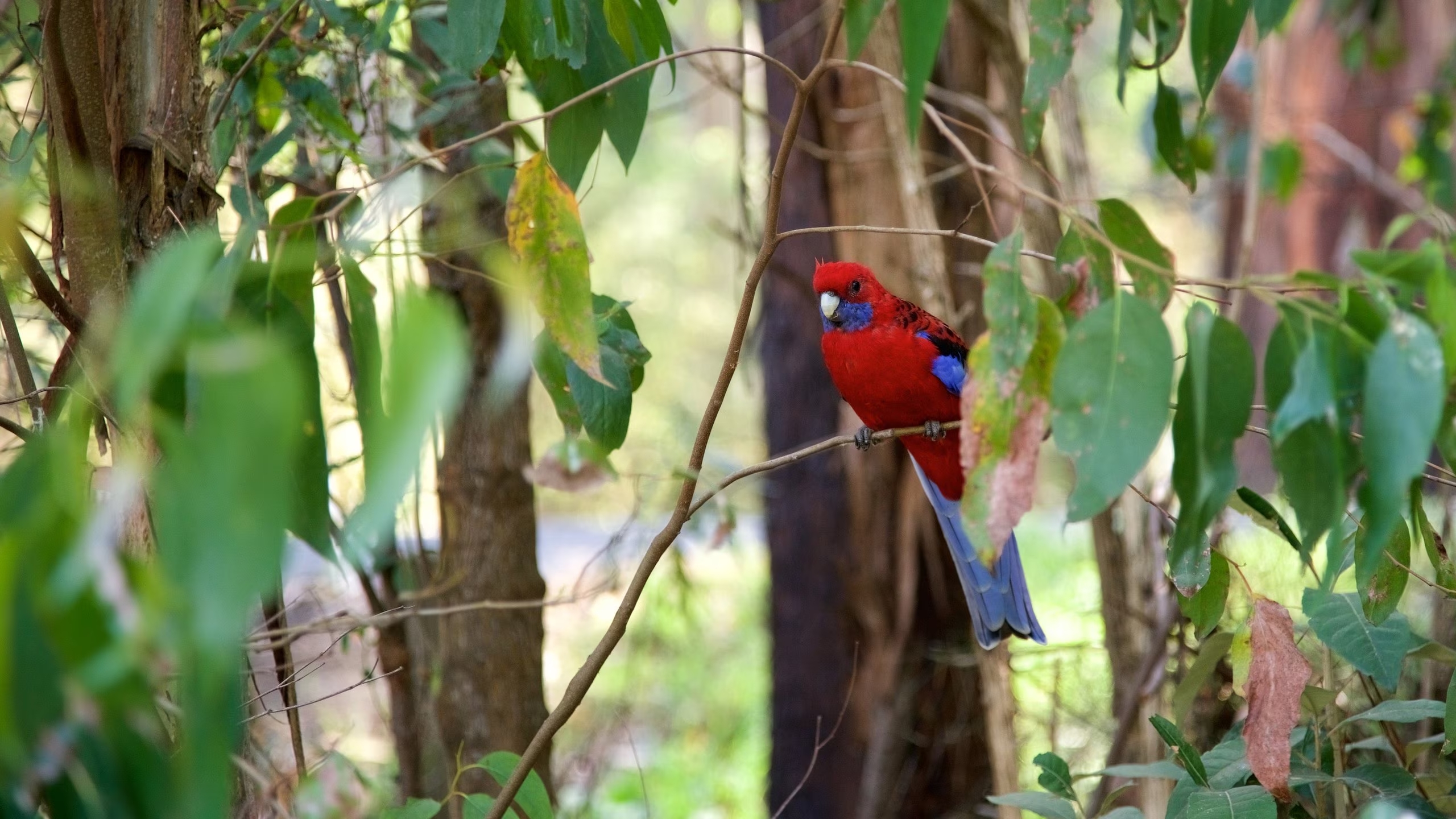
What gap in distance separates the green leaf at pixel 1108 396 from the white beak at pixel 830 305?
164 cm

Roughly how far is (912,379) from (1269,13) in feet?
3.81

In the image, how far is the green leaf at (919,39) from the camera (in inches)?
40.9

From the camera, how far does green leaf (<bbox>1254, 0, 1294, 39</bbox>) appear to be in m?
1.53

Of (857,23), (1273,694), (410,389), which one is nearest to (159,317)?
(410,389)

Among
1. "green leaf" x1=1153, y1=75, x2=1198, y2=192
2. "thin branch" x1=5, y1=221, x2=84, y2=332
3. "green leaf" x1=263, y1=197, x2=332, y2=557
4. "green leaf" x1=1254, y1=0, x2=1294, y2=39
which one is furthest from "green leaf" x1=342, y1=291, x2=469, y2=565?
"green leaf" x1=1153, y1=75, x2=1198, y2=192

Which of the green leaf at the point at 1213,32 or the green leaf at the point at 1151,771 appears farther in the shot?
the green leaf at the point at 1151,771

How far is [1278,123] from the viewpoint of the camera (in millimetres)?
7488

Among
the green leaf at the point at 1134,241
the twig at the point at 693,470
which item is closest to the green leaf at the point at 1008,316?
the green leaf at the point at 1134,241

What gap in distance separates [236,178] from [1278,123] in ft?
23.6

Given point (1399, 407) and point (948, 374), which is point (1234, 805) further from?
point (948, 374)

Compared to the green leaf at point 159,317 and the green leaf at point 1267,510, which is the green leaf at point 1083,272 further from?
the green leaf at point 159,317

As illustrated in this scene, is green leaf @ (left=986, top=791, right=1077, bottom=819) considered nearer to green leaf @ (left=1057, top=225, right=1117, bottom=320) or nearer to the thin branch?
green leaf @ (left=1057, top=225, right=1117, bottom=320)

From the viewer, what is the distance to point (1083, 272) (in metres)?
1.15

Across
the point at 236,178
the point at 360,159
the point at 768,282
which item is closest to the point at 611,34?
the point at 360,159
